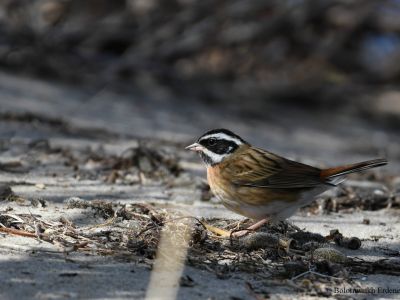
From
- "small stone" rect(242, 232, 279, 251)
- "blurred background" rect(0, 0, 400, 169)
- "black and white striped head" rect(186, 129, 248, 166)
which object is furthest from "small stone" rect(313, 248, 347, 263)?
"blurred background" rect(0, 0, 400, 169)

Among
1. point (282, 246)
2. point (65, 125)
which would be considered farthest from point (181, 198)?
point (65, 125)

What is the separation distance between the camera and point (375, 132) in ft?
43.5

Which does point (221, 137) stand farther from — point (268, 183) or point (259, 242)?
point (259, 242)

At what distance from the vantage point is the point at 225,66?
44.9 feet

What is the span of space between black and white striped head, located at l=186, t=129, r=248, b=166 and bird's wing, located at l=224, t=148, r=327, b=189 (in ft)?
0.43

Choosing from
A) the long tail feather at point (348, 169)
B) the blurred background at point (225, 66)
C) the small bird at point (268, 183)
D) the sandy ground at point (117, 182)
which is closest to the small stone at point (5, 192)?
the sandy ground at point (117, 182)

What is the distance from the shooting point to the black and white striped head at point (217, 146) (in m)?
6.52

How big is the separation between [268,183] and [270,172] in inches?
6.1

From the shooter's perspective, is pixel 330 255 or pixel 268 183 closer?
pixel 330 255

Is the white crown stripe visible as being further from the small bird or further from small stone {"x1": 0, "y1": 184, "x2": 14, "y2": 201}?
small stone {"x1": 0, "y1": 184, "x2": 14, "y2": 201}

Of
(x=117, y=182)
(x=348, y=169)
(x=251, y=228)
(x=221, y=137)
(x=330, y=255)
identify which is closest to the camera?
(x=330, y=255)

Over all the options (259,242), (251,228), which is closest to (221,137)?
(251,228)

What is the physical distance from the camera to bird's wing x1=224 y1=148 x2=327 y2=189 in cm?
603

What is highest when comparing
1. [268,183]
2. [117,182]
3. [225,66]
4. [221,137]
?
[225,66]
